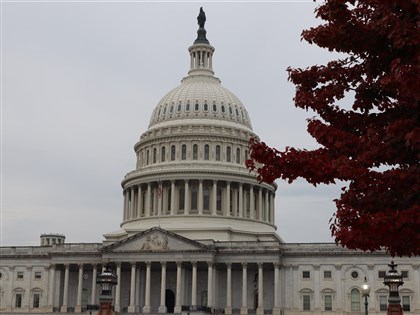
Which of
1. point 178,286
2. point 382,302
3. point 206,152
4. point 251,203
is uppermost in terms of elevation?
point 206,152

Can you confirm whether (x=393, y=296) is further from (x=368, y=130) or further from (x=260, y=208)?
(x=260, y=208)

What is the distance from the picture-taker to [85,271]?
11300 cm

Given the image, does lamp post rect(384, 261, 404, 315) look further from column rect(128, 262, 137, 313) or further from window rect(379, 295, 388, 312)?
column rect(128, 262, 137, 313)

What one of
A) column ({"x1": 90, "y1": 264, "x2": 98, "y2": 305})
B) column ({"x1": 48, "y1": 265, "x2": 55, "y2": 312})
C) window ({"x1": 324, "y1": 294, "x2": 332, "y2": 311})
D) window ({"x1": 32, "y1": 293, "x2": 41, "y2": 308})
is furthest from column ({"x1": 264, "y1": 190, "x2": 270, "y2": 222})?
window ({"x1": 32, "y1": 293, "x2": 41, "y2": 308})

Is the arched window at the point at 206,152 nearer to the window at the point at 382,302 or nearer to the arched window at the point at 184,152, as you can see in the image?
the arched window at the point at 184,152

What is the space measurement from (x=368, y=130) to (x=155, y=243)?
8774cm

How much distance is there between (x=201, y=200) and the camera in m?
120

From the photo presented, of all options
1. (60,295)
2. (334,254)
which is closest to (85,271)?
(60,295)

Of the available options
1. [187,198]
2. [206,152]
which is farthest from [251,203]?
[206,152]

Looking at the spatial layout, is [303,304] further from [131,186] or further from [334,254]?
[131,186]

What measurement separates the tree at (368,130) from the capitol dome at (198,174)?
93222 millimetres

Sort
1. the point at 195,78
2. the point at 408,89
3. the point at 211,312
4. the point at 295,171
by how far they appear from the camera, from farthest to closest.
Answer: the point at 195,78, the point at 211,312, the point at 295,171, the point at 408,89

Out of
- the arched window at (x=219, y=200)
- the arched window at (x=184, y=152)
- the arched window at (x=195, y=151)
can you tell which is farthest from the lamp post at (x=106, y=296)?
the arched window at (x=184, y=152)

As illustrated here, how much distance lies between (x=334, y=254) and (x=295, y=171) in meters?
86.5
